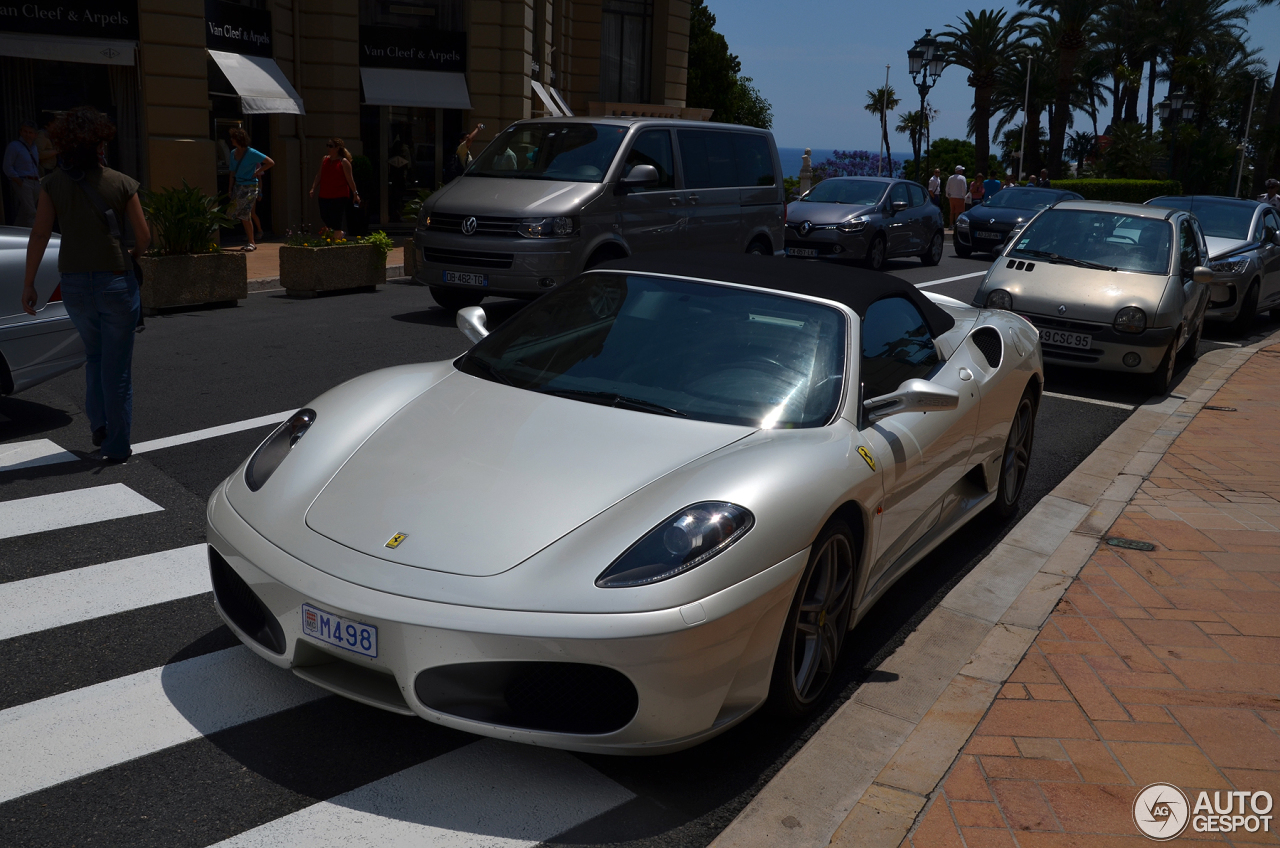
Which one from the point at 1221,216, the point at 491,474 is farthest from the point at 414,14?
the point at 491,474

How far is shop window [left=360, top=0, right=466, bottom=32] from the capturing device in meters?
22.7

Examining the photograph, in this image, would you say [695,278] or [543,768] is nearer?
[543,768]

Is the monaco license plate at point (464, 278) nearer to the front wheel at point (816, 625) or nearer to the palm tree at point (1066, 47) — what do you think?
the front wheel at point (816, 625)

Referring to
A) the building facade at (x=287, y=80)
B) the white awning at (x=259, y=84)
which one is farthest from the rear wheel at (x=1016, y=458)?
the white awning at (x=259, y=84)

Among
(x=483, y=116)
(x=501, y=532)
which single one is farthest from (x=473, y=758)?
(x=483, y=116)

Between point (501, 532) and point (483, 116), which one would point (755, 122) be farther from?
point (501, 532)

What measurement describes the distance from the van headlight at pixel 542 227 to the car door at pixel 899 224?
29.5ft

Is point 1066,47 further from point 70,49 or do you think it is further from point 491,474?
point 491,474

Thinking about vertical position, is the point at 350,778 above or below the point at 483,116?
below

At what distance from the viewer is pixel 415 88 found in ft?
74.0

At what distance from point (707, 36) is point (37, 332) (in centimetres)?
5887

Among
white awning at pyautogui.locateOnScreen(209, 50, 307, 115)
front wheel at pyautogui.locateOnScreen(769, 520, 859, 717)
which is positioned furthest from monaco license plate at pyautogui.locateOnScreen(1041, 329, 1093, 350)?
white awning at pyautogui.locateOnScreen(209, 50, 307, 115)

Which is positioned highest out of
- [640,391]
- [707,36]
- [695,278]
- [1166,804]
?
[707,36]

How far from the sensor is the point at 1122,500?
6.58 m
